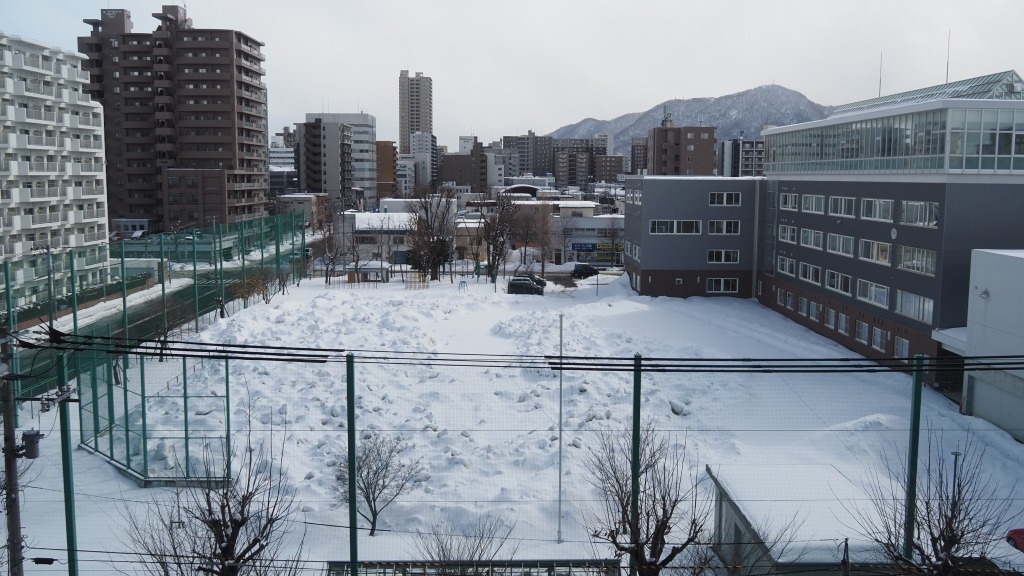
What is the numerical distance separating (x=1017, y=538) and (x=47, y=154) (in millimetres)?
31066

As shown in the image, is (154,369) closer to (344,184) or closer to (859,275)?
(859,275)

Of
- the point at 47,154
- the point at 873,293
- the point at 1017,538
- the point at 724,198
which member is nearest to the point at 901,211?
the point at 873,293

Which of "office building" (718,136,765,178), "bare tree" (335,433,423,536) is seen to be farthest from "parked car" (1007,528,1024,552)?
"office building" (718,136,765,178)

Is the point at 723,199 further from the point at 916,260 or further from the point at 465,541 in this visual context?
the point at 465,541

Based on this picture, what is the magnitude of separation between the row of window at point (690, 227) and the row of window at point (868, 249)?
1.96m

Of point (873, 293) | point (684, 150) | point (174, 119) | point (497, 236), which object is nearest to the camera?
point (873, 293)

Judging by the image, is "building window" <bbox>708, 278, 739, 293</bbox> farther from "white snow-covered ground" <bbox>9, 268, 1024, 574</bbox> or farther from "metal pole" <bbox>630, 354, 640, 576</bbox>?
"metal pole" <bbox>630, 354, 640, 576</bbox>

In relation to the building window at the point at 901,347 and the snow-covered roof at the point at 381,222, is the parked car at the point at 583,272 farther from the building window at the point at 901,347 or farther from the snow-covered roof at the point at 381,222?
the building window at the point at 901,347

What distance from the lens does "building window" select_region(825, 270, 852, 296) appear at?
19234 millimetres

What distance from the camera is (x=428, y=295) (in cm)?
2159

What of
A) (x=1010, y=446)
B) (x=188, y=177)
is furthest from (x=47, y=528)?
(x=188, y=177)

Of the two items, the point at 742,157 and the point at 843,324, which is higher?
Result: the point at 742,157

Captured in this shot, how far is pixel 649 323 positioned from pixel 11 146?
21907 mm

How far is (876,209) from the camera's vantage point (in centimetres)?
1816
